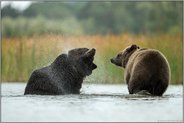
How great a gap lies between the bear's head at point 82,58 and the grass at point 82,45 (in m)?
4.29

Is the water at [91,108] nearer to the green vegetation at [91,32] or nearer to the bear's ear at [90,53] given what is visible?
the bear's ear at [90,53]

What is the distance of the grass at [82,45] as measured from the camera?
19.3 metres

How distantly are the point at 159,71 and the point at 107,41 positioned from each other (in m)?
8.43

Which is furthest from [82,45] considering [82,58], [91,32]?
[91,32]

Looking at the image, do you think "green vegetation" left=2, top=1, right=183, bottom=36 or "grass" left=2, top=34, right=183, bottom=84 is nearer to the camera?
"grass" left=2, top=34, right=183, bottom=84

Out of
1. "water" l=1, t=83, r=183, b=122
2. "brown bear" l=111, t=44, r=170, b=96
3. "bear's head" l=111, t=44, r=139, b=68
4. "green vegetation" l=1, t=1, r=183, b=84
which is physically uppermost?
"green vegetation" l=1, t=1, r=183, b=84

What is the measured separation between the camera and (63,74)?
13.8m

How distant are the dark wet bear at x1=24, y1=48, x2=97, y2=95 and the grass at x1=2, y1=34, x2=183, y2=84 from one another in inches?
171

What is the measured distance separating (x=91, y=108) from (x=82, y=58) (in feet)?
8.90

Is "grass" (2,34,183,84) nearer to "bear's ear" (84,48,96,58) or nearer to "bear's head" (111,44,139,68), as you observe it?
"bear's head" (111,44,139,68)

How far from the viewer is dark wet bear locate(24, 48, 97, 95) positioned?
1328 centimetres

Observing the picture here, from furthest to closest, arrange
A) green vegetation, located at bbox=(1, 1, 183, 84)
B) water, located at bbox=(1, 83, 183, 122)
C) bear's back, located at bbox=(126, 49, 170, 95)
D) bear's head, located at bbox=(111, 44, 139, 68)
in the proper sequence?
green vegetation, located at bbox=(1, 1, 183, 84) → bear's head, located at bbox=(111, 44, 139, 68) → bear's back, located at bbox=(126, 49, 170, 95) → water, located at bbox=(1, 83, 183, 122)

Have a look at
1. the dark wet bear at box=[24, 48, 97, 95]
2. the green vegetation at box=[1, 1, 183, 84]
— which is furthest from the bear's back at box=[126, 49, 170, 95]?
the green vegetation at box=[1, 1, 183, 84]

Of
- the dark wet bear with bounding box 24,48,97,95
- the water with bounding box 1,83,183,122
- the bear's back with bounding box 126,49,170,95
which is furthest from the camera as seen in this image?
the dark wet bear with bounding box 24,48,97,95
